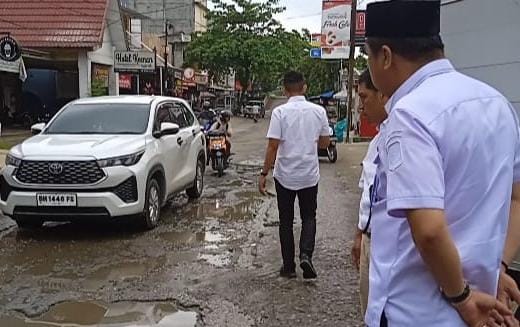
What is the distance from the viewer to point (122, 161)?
7059 millimetres

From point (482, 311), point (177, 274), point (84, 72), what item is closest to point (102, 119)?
point (177, 274)

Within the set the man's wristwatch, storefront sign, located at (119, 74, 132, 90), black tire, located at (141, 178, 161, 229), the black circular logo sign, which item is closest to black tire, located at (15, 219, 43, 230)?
black tire, located at (141, 178, 161, 229)

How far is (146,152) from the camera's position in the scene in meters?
7.45

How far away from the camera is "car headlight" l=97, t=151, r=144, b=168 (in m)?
6.90

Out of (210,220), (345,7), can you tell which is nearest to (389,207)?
(210,220)

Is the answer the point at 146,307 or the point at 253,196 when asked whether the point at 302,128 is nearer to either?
the point at 146,307

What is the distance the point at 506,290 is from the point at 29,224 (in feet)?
22.0

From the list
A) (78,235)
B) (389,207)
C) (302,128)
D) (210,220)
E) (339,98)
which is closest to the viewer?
(389,207)

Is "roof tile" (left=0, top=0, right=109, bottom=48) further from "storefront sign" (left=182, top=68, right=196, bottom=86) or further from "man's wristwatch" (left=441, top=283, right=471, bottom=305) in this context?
"man's wristwatch" (left=441, top=283, right=471, bottom=305)

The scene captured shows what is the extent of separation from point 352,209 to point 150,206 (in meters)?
3.14

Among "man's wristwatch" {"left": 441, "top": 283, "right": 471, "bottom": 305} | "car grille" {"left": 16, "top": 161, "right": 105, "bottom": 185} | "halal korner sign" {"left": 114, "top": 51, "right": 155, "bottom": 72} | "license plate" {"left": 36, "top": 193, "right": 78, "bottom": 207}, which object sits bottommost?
"license plate" {"left": 36, "top": 193, "right": 78, "bottom": 207}

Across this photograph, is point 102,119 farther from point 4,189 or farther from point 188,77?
point 188,77

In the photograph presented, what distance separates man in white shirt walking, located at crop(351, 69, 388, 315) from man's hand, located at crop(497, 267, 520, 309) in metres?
0.61

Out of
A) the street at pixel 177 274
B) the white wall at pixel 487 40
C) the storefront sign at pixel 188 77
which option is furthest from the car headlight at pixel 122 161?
the storefront sign at pixel 188 77
